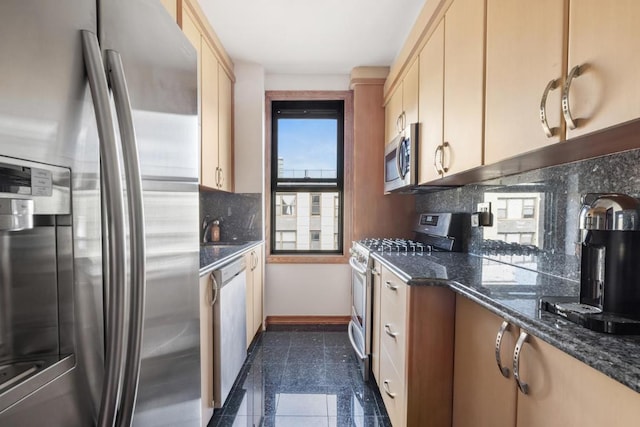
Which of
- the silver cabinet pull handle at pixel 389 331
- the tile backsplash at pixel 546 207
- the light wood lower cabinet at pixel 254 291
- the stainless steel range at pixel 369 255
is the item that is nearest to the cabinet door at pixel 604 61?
the tile backsplash at pixel 546 207

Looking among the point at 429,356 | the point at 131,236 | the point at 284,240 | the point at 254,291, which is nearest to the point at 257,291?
the point at 254,291

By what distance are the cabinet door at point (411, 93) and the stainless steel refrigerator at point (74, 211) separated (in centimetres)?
171

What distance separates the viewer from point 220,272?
170cm

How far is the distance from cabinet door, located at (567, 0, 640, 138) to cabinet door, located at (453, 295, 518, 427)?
22.5 inches

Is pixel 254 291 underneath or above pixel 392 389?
above

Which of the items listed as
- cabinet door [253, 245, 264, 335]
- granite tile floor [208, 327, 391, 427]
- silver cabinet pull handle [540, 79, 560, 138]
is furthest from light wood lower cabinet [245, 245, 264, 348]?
silver cabinet pull handle [540, 79, 560, 138]

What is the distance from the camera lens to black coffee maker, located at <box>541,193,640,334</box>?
2.35ft

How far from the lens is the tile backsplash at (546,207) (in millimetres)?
1061

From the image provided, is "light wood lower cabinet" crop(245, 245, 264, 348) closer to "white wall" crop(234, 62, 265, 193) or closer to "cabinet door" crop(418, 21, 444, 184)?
"white wall" crop(234, 62, 265, 193)

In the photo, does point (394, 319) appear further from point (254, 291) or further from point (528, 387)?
point (254, 291)

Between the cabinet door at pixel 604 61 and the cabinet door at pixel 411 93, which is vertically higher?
the cabinet door at pixel 411 93

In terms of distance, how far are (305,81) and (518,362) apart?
3052 millimetres

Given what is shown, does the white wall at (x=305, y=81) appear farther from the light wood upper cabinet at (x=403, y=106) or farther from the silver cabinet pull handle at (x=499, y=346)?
the silver cabinet pull handle at (x=499, y=346)

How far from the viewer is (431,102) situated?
1821mm
